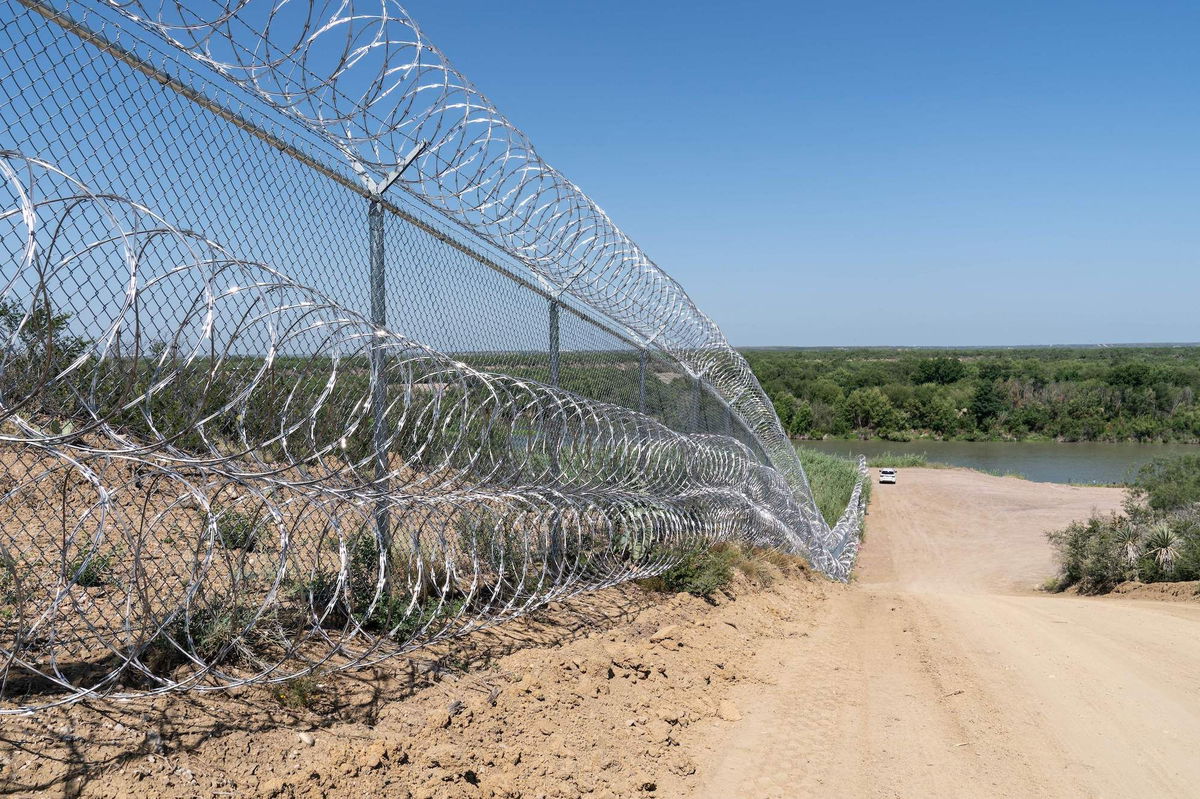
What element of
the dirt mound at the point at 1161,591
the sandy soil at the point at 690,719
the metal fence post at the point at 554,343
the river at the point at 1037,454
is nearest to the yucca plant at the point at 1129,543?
the dirt mound at the point at 1161,591

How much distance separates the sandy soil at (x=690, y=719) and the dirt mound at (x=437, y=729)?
0.4 inches

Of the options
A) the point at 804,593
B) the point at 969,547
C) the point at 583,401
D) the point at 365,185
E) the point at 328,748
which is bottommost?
the point at 969,547

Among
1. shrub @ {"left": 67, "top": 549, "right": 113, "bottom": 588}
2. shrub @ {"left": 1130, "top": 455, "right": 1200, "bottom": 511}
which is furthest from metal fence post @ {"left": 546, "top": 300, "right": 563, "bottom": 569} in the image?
shrub @ {"left": 1130, "top": 455, "right": 1200, "bottom": 511}

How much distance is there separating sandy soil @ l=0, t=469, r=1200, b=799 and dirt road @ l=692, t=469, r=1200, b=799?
0.06 ft

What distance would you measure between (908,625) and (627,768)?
13.6ft

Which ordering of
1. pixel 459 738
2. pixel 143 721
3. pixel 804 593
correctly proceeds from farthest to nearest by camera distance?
pixel 804 593, pixel 459 738, pixel 143 721

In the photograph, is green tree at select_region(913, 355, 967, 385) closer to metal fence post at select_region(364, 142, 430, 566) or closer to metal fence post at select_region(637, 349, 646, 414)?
metal fence post at select_region(637, 349, 646, 414)

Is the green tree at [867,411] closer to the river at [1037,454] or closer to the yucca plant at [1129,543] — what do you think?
the river at [1037,454]

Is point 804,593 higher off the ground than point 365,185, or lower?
lower

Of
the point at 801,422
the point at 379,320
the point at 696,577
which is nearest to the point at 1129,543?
the point at 696,577

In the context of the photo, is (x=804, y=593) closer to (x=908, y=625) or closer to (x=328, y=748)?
(x=908, y=625)

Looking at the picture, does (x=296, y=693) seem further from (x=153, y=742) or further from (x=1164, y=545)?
(x=1164, y=545)

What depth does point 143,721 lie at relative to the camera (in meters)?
3.07

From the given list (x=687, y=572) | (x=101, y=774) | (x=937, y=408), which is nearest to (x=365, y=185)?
(x=101, y=774)
